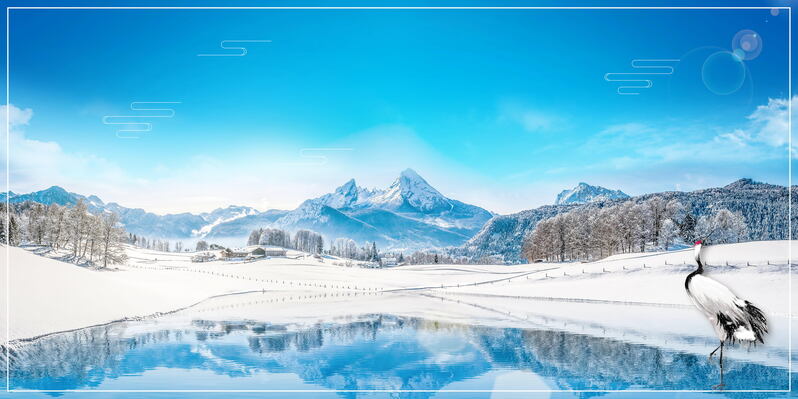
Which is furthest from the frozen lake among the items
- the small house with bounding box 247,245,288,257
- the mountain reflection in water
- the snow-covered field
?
the small house with bounding box 247,245,288,257

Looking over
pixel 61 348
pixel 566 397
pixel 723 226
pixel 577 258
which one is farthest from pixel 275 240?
pixel 566 397

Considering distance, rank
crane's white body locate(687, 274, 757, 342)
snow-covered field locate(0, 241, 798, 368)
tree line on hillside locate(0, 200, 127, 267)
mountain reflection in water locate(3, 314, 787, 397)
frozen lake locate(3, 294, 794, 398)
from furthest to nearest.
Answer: tree line on hillside locate(0, 200, 127, 267) < snow-covered field locate(0, 241, 798, 368) < mountain reflection in water locate(3, 314, 787, 397) < frozen lake locate(3, 294, 794, 398) < crane's white body locate(687, 274, 757, 342)

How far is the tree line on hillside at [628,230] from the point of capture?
7638cm

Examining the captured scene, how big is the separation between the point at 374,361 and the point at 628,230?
73970mm

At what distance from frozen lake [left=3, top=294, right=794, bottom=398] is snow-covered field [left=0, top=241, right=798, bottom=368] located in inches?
71.1

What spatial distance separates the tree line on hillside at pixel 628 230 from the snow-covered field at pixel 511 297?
24.7 meters

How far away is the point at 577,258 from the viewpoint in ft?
319

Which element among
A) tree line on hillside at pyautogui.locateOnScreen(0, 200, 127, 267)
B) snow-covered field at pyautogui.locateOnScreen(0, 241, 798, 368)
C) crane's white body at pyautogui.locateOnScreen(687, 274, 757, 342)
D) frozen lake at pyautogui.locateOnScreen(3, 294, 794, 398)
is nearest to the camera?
crane's white body at pyautogui.locateOnScreen(687, 274, 757, 342)

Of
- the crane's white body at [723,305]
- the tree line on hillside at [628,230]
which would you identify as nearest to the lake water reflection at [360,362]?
the crane's white body at [723,305]

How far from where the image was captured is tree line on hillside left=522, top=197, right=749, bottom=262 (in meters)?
76.4

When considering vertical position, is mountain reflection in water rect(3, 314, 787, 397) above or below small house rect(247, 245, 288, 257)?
above

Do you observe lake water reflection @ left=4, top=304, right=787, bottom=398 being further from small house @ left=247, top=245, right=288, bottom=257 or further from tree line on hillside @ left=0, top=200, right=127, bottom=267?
small house @ left=247, top=245, right=288, bottom=257

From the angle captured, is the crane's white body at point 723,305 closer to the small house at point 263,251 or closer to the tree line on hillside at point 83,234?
the tree line on hillside at point 83,234

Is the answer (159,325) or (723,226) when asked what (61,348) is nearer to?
(159,325)
